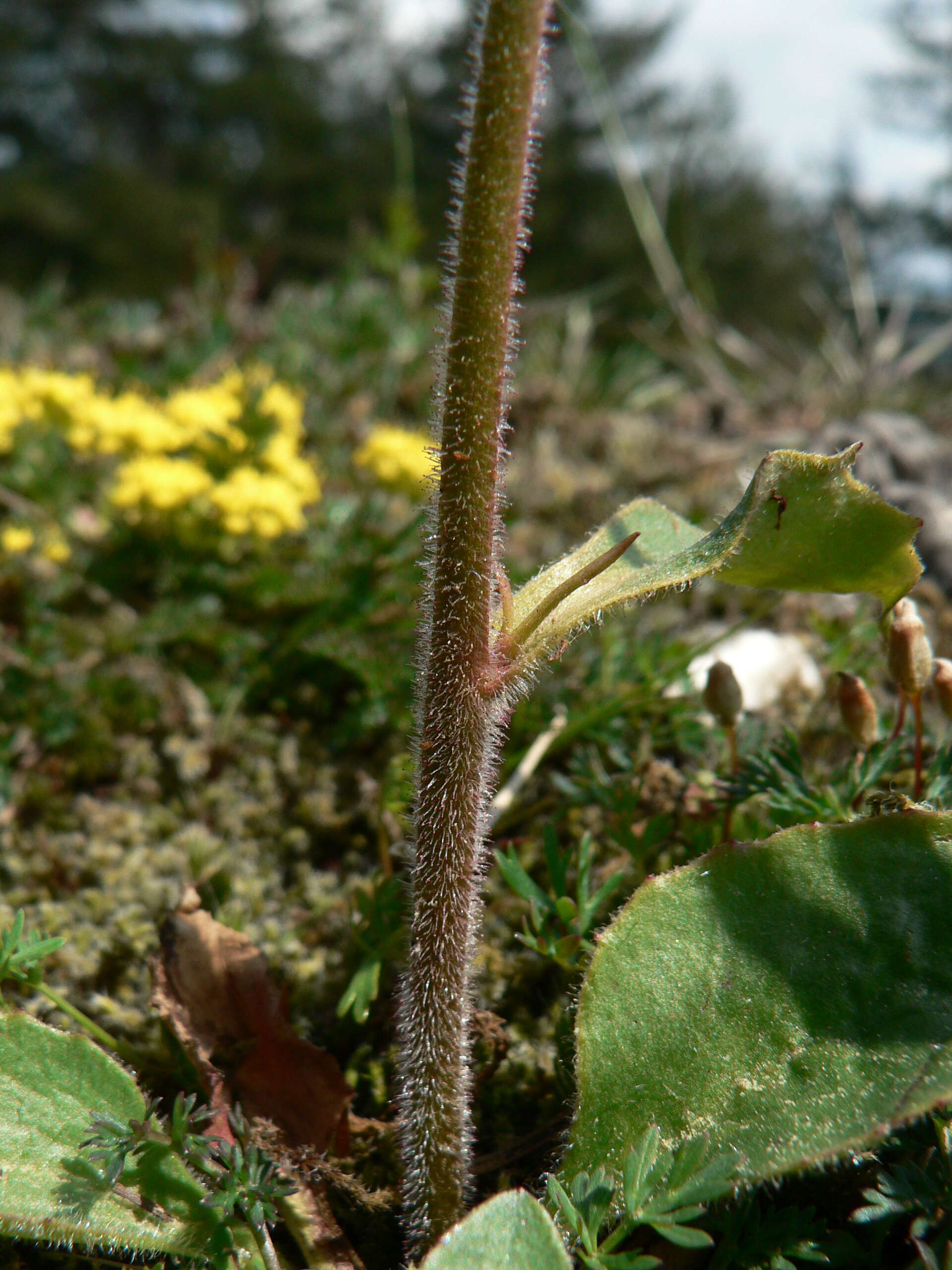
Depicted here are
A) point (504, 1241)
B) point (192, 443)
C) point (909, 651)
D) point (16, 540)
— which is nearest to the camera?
point (504, 1241)

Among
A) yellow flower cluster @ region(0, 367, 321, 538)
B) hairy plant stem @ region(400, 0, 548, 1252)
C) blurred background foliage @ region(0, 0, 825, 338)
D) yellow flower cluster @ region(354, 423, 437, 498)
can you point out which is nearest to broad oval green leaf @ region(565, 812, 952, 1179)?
hairy plant stem @ region(400, 0, 548, 1252)

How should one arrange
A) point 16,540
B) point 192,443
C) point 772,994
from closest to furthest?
1. point 772,994
2. point 16,540
3. point 192,443

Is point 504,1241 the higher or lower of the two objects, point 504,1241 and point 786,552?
the lower

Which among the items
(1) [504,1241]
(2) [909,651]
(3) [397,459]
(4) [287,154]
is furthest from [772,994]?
(4) [287,154]

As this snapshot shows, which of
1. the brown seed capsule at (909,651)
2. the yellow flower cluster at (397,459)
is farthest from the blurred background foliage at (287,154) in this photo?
the brown seed capsule at (909,651)

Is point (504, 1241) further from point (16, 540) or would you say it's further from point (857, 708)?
point (16, 540)
